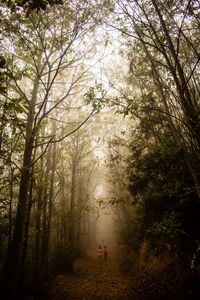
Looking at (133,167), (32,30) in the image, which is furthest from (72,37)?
(133,167)

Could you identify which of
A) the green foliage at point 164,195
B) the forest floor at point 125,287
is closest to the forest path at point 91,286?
the forest floor at point 125,287

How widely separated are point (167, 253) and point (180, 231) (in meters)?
3.99

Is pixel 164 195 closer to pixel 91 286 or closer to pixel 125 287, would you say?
pixel 125 287

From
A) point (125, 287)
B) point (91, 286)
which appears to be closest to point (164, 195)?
point (125, 287)

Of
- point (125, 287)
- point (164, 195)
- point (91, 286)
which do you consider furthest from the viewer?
point (91, 286)

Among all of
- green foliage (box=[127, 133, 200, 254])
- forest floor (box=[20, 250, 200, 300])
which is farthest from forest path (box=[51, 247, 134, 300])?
green foliage (box=[127, 133, 200, 254])

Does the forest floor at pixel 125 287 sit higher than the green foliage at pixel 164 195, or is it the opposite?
the green foliage at pixel 164 195

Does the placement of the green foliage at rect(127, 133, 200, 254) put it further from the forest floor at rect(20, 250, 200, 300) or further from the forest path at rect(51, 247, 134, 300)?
the forest path at rect(51, 247, 134, 300)

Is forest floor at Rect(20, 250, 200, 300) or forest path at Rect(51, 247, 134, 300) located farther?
forest path at Rect(51, 247, 134, 300)

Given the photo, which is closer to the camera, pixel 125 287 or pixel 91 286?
pixel 125 287

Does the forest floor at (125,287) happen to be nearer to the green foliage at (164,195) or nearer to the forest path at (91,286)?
the forest path at (91,286)

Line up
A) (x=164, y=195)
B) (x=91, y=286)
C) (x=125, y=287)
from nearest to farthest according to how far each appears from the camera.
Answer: (x=164, y=195) < (x=125, y=287) < (x=91, y=286)

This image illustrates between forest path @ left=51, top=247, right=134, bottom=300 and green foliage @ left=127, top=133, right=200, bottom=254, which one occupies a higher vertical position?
green foliage @ left=127, top=133, right=200, bottom=254

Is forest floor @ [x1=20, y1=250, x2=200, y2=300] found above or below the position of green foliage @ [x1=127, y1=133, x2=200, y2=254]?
below
